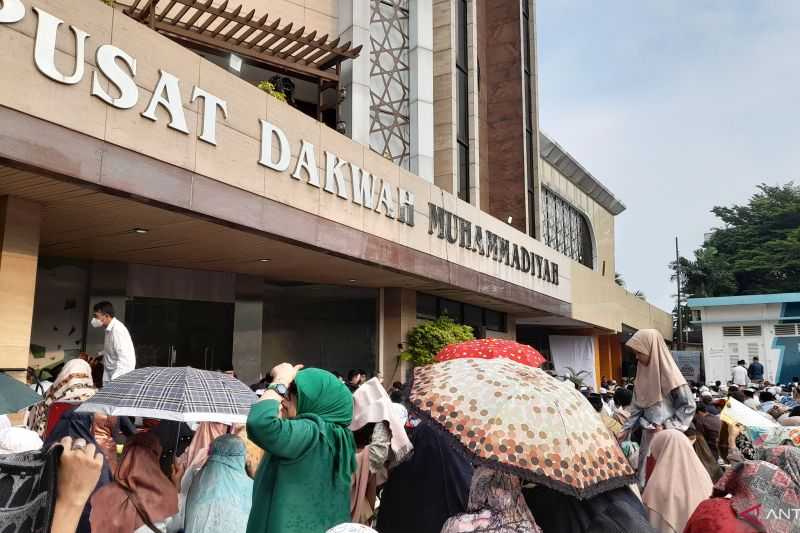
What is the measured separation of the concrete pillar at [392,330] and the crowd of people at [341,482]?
976cm

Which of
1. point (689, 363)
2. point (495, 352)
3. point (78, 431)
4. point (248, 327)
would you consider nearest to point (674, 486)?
point (495, 352)

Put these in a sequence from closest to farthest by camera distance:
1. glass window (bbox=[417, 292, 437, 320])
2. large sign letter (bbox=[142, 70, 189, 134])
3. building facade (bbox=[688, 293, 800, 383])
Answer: large sign letter (bbox=[142, 70, 189, 134]), glass window (bbox=[417, 292, 437, 320]), building facade (bbox=[688, 293, 800, 383])

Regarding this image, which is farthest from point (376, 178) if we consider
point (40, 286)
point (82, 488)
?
point (82, 488)

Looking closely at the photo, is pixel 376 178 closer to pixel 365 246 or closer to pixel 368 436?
pixel 365 246

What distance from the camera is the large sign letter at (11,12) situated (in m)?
5.60

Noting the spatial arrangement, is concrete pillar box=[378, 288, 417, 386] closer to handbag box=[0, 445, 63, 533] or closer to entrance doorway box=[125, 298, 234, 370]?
entrance doorway box=[125, 298, 234, 370]

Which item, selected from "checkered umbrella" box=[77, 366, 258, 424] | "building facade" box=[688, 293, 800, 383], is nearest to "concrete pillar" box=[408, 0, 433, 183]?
"checkered umbrella" box=[77, 366, 258, 424]

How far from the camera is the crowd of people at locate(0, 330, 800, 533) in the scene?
87.9 inches

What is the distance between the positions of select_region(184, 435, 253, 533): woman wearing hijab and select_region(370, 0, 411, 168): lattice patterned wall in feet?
37.8

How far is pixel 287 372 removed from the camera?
3062 millimetres

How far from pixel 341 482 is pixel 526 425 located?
3.30 feet

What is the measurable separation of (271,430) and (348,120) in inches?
436

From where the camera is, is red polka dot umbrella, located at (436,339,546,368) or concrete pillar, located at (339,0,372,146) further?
concrete pillar, located at (339,0,372,146)

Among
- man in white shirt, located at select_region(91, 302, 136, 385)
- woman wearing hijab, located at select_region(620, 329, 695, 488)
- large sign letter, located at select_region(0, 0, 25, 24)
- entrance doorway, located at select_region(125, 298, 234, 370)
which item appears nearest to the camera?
woman wearing hijab, located at select_region(620, 329, 695, 488)
